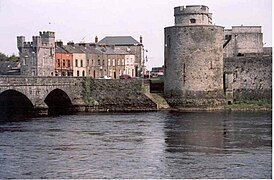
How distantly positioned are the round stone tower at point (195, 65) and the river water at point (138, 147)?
14.3 feet

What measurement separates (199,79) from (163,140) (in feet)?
45.5

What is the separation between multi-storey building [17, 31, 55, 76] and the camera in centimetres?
4812

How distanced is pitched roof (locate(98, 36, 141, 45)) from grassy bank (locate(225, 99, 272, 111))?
27.1 metres

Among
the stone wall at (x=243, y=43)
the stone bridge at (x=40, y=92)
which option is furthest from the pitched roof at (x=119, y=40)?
the stone bridge at (x=40, y=92)

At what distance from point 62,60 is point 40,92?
49.7ft

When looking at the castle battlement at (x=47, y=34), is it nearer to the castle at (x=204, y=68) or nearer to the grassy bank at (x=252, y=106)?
the castle at (x=204, y=68)

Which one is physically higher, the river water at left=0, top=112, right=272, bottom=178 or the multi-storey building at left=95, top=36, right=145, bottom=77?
the multi-storey building at left=95, top=36, right=145, bottom=77

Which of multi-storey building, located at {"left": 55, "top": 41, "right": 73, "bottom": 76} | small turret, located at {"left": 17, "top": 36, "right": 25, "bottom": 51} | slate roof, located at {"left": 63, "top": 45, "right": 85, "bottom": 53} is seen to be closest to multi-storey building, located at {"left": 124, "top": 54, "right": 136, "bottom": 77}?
slate roof, located at {"left": 63, "top": 45, "right": 85, "bottom": 53}

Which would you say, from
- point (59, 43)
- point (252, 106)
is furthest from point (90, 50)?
point (252, 106)

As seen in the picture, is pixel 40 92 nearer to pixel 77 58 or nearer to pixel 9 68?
pixel 77 58

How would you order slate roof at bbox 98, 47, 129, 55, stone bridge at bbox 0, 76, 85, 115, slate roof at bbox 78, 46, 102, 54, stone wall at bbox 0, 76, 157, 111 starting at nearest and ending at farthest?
1. stone bridge at bbox 0, 76, 85, 115
2. stone wall at bbox 0, 76, 157, 111
3. slate roof at bbox 78, 46, 102, 54
4. slate roof at bbox 98, 47, 129, 55

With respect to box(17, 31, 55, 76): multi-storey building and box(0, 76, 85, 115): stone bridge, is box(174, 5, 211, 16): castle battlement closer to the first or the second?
box(0, 76, 85, 115): stone bridge

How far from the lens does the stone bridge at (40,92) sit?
35188mm

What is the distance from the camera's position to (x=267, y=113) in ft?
121
